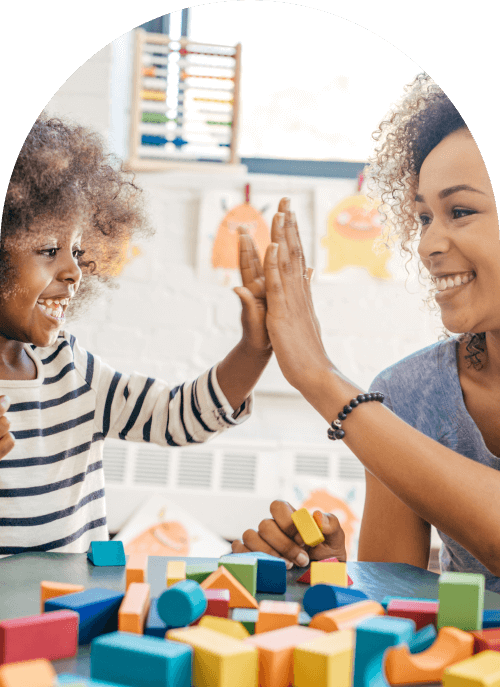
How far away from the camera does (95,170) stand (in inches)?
27.3

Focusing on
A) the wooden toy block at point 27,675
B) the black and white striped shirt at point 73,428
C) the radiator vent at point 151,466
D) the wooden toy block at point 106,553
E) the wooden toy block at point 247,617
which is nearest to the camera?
the wooden toy block at point 27,675

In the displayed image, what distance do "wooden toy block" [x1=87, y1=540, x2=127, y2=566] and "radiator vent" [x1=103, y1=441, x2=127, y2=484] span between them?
996mm

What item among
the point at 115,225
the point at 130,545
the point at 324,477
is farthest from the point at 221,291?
the point at 115,225

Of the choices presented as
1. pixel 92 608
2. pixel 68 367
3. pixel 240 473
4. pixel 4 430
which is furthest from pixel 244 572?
pixel 240 473

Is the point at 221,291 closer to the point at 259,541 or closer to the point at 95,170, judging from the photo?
the point at 95,170

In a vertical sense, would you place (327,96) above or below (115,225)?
above

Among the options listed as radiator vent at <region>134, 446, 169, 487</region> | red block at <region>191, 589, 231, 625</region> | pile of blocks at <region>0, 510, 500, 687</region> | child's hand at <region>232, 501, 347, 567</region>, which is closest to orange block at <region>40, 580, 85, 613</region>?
pile of blocks at <region>0, 510, 500, 687</region>

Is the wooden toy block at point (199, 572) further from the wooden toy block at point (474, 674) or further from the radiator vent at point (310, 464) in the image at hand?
the radiator vent at point (310, 464)

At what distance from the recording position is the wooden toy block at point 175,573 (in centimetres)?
49

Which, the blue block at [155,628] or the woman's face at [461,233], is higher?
the woman's face at [461,233]

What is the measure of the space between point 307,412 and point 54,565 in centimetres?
110

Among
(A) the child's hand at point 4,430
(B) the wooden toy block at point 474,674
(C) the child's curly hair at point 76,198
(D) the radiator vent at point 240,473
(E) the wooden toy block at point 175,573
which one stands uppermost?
(C) the child's curly hair at point 76,198

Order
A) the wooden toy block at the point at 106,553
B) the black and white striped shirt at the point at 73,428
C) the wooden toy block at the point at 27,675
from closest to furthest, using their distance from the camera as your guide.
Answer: the wooden toy block at the point at 27,675 → the wooden toy block at the point at 106,553 → the black and white striped shirt at the point at 73,428

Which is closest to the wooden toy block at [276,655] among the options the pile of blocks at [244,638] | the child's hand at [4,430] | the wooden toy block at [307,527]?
the pile of blocks at [244,638]
